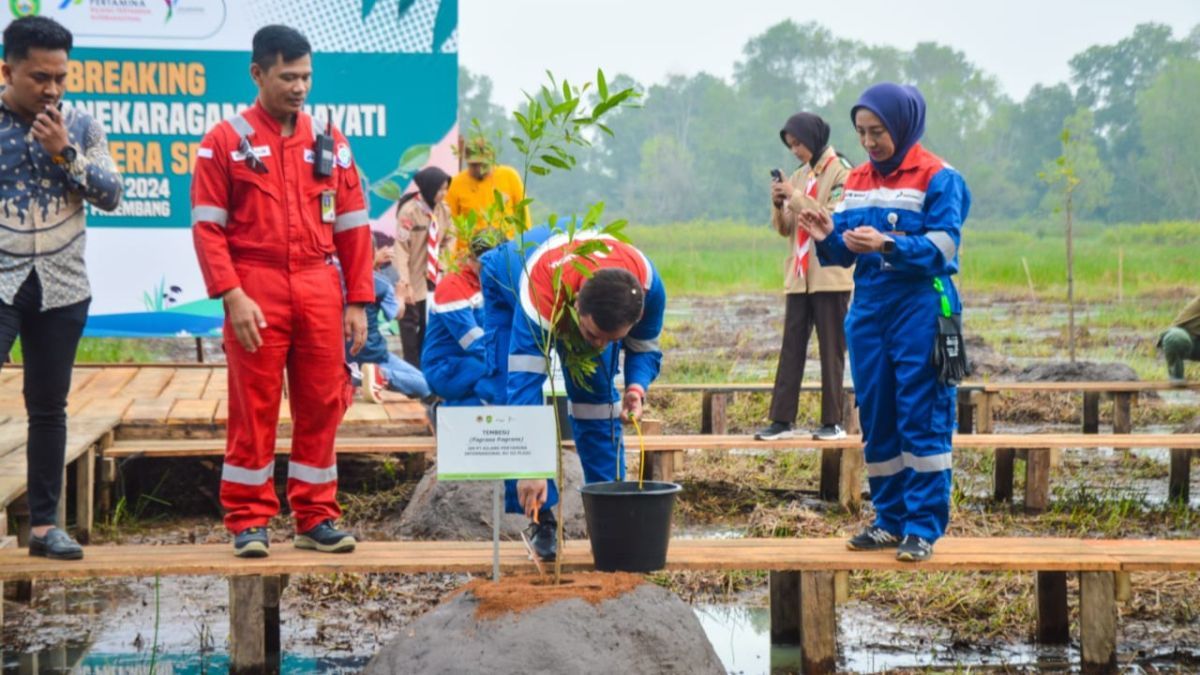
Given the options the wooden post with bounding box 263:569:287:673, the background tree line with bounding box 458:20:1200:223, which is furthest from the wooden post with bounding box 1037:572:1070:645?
the background tree line with bounding box 458:20:1200:223

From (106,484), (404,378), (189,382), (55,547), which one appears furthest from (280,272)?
(189,382)

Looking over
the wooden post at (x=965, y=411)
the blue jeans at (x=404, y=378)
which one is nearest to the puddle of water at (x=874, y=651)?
the blue jeans at (x=404, y=378)

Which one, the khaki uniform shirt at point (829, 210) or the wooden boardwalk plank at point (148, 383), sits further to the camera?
the wooden boardwalk plank at point (148, 383)

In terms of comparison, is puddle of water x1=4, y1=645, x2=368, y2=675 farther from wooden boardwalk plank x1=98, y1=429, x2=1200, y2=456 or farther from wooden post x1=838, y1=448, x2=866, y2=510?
wooden post x1=838, y1=448, x2=866, y2=510

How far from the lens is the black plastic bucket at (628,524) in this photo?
180 inches

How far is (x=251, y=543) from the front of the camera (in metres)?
4.88

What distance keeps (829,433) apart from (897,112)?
3.20m

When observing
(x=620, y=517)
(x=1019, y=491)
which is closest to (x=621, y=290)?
(x=620, y=517)

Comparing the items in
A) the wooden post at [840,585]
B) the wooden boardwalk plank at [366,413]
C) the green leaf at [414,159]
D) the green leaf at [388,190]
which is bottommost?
the wooden post at [840,585]

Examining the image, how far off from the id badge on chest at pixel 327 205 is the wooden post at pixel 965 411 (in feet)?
19.1

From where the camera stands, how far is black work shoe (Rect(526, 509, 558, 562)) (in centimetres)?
503

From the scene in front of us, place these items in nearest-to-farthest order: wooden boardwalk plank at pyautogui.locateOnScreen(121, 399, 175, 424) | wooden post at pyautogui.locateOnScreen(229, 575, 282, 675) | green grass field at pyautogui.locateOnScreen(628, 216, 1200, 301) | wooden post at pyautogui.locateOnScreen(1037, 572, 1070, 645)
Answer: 1. wooden post at pyautogui.locateOnScreen(229, 575, 282, 675)
2. wooden post at pyautogui.locateOnScreen(1037, 572, 1070, 645)
3. wooden boardwalk plank at pyautogui.locateOnScreen(121, 399, 175, 424)
4. green grass field at pyautogui.locateOnScreen(628, 216, 1200, 301)

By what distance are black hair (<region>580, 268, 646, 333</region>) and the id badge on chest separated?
915 mm

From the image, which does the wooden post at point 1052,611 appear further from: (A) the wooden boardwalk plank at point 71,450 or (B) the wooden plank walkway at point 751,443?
(A) the wooden boardwalk plank at point 71,450
